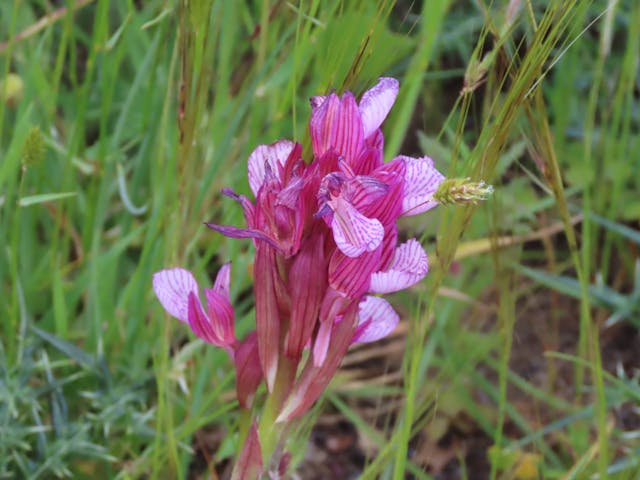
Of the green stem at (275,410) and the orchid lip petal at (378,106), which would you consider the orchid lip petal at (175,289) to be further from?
the orchid lip petal at (378,106)

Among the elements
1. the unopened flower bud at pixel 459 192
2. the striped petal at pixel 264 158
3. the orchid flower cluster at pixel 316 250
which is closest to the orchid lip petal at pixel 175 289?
the orchid flower cluster at pixel 316 250

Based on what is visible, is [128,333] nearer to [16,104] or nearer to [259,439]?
[16,104]

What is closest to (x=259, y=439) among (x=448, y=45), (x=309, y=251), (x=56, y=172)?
(x=309, y=251)

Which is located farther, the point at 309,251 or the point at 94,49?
the point at 94,49

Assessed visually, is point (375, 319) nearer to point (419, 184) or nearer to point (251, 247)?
point (419, 184)

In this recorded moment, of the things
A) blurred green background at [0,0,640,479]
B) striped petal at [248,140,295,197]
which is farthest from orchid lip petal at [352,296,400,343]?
striped petal at [248,140,295,197]

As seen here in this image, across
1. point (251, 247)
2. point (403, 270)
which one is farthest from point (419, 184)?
point (251, 247)
